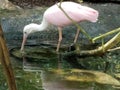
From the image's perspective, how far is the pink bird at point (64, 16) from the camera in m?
6.44

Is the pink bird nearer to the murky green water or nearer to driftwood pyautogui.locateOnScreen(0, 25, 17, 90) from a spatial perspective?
the murky green water

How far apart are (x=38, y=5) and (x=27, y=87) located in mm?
4839

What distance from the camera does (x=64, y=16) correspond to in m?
6.85

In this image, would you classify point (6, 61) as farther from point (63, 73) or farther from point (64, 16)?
point (64, 16)

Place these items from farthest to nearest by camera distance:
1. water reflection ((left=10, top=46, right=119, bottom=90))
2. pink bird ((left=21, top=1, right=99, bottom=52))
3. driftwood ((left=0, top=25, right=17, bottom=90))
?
pink bird ((left=21, top=1, right=99, bottom=52)), water reflection ((left=10, top=46, right=119, bottom=90)), driftwood ((left=0, top=25, right=17, bottom=90))

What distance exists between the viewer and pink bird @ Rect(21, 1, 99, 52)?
253 inches

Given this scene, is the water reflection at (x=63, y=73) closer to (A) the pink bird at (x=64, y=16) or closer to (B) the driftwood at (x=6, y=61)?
(A) the pink bird at (x=64, y=16)

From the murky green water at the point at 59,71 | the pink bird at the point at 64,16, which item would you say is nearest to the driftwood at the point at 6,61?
the murky green water at the point at 59,71

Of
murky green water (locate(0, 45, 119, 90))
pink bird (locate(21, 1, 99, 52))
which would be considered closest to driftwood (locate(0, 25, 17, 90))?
murky green water (locate(0, 45, 119, 90))

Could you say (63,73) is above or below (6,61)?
below

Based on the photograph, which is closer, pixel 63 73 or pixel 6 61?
pixel 6 61

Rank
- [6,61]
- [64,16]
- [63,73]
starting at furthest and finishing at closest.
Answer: [64,16]
[63,73]
[6,61]

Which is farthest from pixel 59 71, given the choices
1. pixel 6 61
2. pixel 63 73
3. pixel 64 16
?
pixel 6 61

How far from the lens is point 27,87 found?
4488mm
